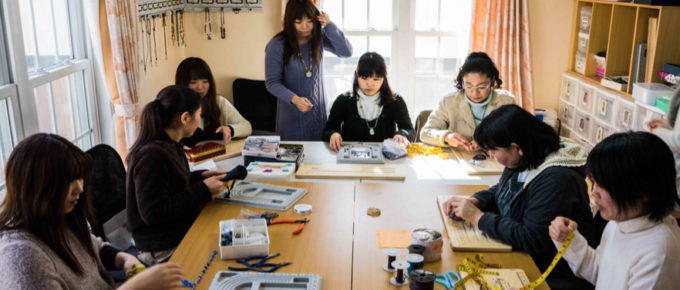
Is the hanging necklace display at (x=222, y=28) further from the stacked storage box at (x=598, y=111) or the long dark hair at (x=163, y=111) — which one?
the stacked storage box at (x=598, y=111)

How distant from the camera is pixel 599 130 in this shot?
4.22m

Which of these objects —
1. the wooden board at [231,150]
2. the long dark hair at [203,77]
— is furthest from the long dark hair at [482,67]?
the long dark hair at [203,77]

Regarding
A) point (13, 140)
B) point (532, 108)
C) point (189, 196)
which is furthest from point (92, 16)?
point (532, 108)

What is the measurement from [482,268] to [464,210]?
31 centimetres

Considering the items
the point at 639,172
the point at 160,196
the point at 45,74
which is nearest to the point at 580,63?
the point at 639,172

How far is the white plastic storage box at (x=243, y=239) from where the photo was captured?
1.88 meters

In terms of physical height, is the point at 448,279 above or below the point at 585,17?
below

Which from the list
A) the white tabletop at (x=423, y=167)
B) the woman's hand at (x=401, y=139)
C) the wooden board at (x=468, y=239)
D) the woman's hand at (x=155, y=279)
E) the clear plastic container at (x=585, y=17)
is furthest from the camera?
the clear plastic container at (x=585, y=17)

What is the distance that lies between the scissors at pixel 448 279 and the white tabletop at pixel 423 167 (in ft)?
2.97

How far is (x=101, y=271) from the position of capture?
5.74 feet

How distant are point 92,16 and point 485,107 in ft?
7.26

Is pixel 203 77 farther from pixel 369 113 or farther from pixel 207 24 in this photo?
pixel 207 24

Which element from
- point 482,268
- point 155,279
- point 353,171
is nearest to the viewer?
point 155,279

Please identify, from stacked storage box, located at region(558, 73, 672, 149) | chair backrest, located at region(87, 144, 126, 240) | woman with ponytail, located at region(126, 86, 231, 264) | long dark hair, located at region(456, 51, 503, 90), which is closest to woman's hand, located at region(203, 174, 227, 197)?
woman with ponytail, located at region(126, 86, 231, 264)
